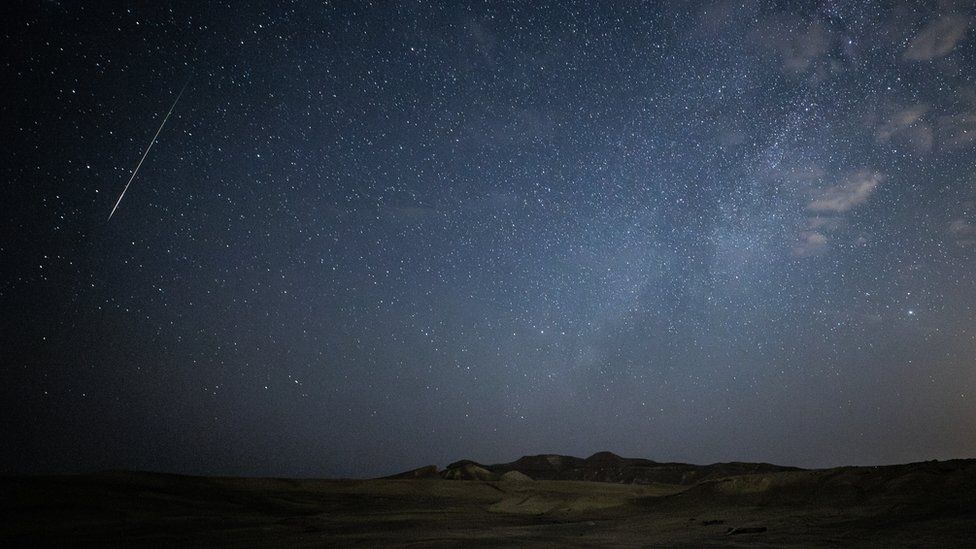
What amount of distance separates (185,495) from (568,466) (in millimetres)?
58716

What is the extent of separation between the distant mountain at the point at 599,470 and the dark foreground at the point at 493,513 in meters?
22.6

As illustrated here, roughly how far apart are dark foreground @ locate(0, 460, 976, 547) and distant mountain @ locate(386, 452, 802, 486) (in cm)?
2264

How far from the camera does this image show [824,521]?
1427 centimetres

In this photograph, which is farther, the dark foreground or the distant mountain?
the distant mountain

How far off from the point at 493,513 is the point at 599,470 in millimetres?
51002

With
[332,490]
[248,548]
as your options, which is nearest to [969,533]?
[248,548]

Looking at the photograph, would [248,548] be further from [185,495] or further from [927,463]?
[927,463]

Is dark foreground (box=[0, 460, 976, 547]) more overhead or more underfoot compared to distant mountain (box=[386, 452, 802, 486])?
more overhead

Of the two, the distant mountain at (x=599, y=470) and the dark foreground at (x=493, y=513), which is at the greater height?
the dark foreground at (x=493, y=513)

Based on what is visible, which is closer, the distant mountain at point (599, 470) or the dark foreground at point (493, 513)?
the dark foreground at point (493, 513)

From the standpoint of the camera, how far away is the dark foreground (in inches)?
436

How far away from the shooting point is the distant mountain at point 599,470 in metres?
51.6

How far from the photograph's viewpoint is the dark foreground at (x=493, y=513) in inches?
436

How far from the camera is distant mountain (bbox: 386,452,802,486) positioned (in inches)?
2032
